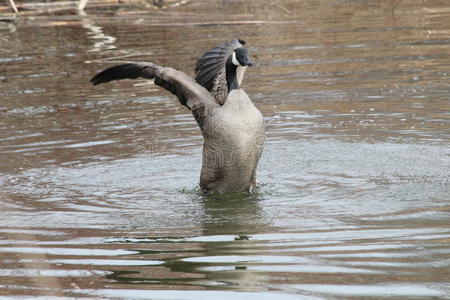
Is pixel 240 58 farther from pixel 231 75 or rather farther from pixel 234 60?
pixel 231 75

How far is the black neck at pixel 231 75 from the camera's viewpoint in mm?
8578

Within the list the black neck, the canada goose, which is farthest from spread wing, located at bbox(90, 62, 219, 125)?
the black neck

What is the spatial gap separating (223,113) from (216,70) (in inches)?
35.3

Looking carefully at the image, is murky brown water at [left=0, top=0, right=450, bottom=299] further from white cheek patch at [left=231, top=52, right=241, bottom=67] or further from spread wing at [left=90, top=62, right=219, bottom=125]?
white cheek patch at [left=231, top=52, right=241, bottom=67]

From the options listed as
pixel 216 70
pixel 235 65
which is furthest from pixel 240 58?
pixel 216 70

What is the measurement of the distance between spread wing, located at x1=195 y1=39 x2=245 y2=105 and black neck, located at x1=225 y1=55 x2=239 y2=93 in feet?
0.84

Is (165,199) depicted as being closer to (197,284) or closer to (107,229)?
(107,229)

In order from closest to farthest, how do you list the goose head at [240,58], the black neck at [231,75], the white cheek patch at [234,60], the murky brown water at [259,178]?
1. the murky brown water at [259,178]
2. the goose head at [240,58]
3. the white cheek patch at [234,60]
4. the black neck at [231,75]

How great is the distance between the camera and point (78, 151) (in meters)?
10.6

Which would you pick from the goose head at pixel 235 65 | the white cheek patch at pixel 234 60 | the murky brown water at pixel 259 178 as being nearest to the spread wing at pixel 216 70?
the goose head at pixel 235 65

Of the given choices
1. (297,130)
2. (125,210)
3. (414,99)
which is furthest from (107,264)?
(414,99)

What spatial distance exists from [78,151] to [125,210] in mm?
2683

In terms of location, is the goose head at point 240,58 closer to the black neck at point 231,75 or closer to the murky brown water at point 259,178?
the black neck at point 231,75

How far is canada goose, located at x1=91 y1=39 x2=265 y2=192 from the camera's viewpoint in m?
8.25
